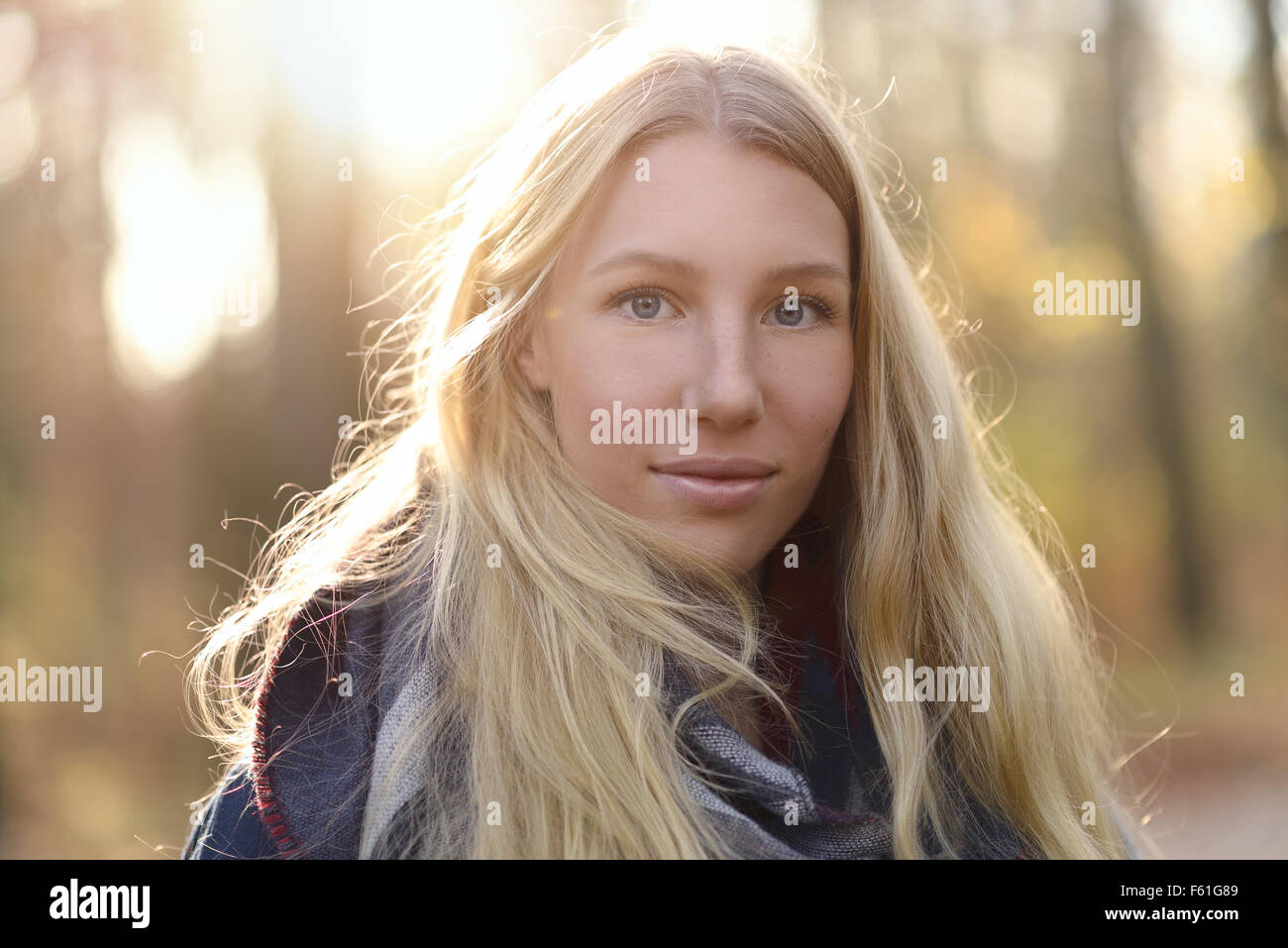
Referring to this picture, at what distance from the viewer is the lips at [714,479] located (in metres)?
1.76

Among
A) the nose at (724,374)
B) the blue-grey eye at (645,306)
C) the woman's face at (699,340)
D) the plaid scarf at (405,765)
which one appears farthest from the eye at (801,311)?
the plaid scarf at (405,765)

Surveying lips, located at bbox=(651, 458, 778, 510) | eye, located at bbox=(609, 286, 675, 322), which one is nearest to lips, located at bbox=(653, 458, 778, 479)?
lips, located at bbox=(651, 458, 778, 510)

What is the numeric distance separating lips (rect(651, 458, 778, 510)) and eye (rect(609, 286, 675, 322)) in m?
0.28

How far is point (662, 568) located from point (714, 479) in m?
0.21

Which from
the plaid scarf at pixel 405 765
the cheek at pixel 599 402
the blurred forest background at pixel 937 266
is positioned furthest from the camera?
the blurred forest background at pixel 937 266

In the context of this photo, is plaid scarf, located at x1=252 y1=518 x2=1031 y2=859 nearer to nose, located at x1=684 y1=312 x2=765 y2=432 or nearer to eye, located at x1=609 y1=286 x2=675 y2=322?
nose, located at x1=684 y1=312 x2=765 y2=432

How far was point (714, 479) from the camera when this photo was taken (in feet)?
5.87

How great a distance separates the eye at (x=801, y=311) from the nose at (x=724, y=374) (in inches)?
5.0

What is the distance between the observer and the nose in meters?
1.68

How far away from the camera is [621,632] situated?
69.7 inches

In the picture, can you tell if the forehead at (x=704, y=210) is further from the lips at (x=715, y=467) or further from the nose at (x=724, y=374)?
the lips at (x=715, y=467)

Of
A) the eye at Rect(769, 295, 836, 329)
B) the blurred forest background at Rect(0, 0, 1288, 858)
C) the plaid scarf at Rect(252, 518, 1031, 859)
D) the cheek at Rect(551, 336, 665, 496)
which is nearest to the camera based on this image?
the plaid scarf at Rect(252, 518, 1031, 859)

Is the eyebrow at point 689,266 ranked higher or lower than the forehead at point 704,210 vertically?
lower
